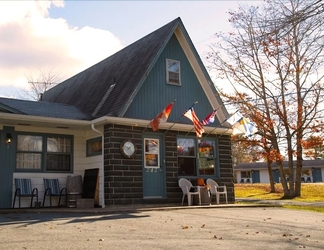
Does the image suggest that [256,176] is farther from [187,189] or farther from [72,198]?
[72,198]

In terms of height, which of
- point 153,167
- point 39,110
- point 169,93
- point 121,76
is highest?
point 121,76

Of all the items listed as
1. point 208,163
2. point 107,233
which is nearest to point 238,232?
point 107,233

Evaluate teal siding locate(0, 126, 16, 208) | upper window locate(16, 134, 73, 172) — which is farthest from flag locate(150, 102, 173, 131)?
teal siding locate(0, 126, 16, 208)

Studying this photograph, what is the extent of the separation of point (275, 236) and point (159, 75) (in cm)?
834

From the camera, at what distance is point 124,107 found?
484 inches

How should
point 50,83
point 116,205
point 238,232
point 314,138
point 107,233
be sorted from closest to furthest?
point 107,233 → point 238,232 → point 116,205 → point 314,138 → point 50,83

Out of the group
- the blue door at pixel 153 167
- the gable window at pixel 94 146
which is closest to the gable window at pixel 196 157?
the blue door at pixel 153 167

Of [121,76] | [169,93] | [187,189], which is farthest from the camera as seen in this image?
[121,76]

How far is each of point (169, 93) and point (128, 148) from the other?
2.89 metres

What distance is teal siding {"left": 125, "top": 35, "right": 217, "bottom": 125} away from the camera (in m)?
13.3

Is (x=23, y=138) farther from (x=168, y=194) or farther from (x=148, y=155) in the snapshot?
(x=168, y=194)

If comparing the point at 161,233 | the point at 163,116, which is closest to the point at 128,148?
the point at 163,116

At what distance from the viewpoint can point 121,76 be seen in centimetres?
1435

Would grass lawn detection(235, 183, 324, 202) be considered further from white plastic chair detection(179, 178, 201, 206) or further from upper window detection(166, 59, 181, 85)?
upper window detection(166, 59, 181, 85)
